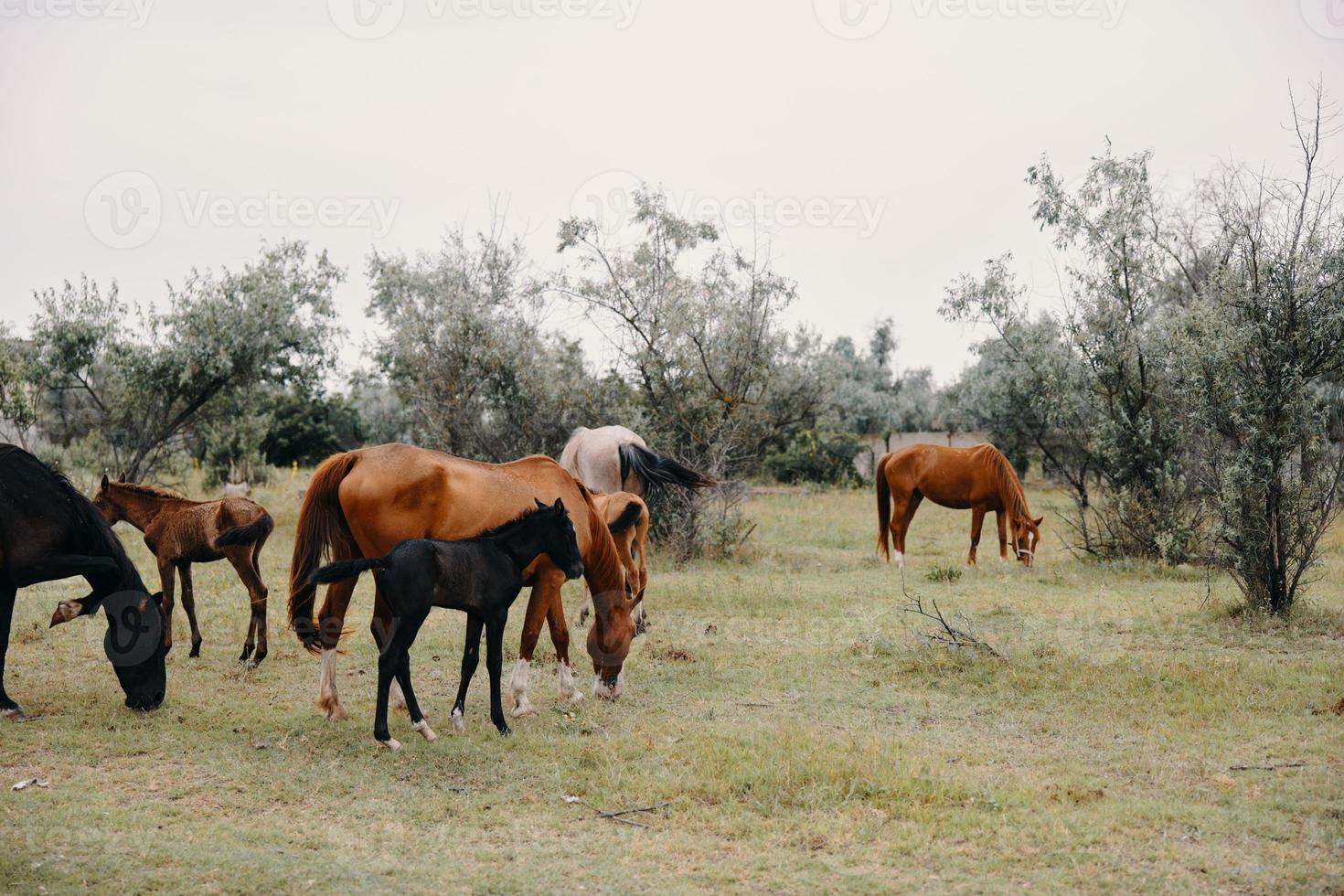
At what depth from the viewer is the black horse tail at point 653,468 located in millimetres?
10977

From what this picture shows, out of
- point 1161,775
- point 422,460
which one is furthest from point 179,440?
point 1161,775

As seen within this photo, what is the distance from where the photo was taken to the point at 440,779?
565 cm

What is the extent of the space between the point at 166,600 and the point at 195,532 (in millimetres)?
755

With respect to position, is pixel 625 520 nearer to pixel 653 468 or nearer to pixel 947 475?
pixel 653 468

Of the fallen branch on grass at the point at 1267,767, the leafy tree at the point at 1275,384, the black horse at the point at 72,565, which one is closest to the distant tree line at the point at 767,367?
the leafy tree at the point at 1275,384

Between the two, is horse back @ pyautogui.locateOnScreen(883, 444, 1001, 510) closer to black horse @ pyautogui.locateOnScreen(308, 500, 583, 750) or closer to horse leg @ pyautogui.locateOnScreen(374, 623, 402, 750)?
black horse @ pyautogui.locateOnScreen(308, 500, 583, 750)

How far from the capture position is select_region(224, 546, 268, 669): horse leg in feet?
27.6

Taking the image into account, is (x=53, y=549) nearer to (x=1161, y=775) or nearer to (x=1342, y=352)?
(x=1161, y=775)

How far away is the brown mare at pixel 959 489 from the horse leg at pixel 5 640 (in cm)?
1095

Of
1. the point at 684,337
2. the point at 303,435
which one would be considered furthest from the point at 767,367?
the point at 303,435

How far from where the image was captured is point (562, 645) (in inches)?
284

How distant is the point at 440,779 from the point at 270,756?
3.86 feet

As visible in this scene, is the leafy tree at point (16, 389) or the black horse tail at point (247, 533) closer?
the black horse tail at point (247, 533)

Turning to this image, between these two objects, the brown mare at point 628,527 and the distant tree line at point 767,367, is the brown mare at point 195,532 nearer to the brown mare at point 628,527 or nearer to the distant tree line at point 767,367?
the brown mare at point 628,527
